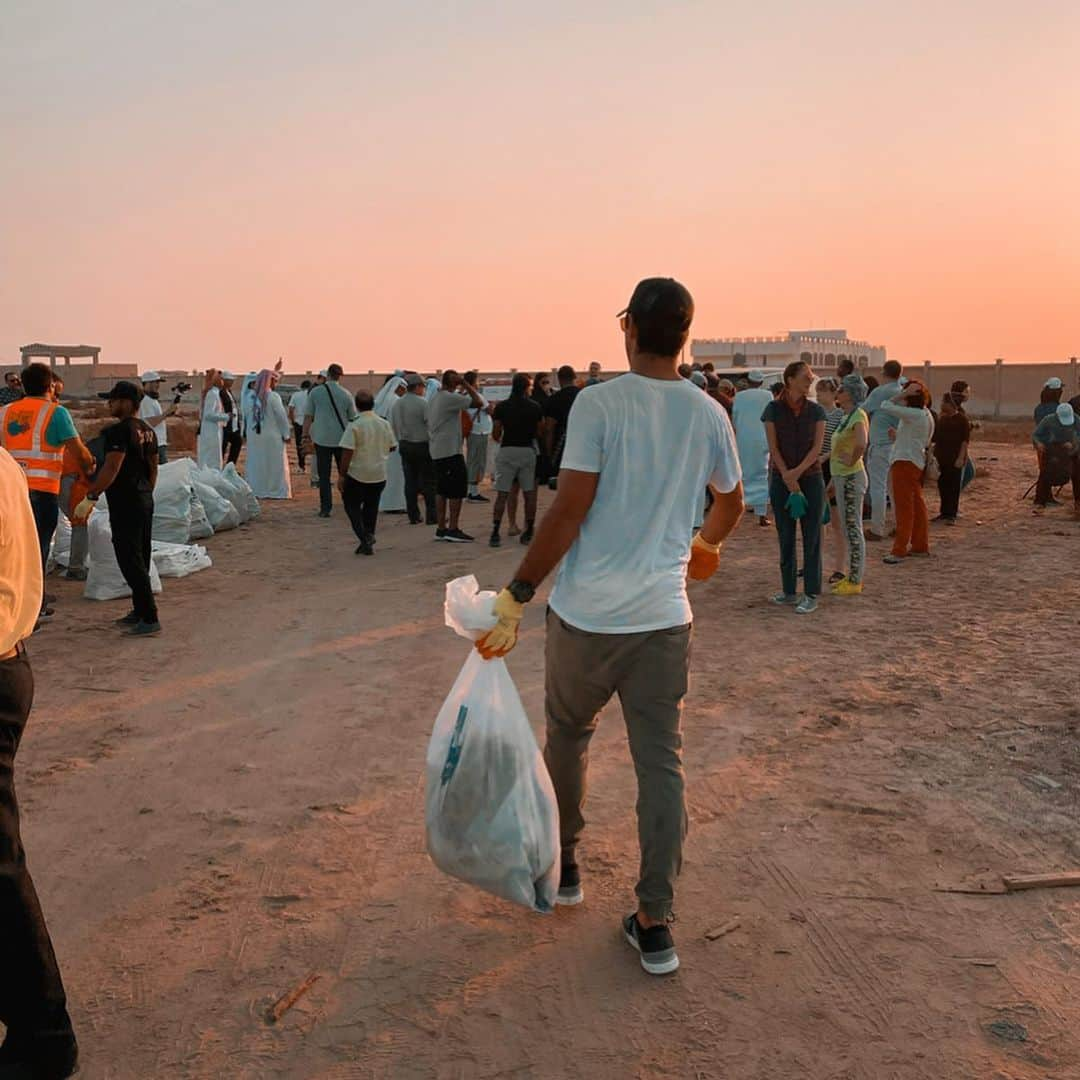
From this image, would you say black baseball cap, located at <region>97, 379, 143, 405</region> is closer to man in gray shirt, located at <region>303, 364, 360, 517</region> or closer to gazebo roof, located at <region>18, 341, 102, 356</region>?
man in gray shirt, located at <region>303, 364, 360, 517</region>

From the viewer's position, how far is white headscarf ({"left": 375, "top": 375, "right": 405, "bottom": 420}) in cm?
1488

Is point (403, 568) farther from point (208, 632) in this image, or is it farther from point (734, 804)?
point (734, 804)

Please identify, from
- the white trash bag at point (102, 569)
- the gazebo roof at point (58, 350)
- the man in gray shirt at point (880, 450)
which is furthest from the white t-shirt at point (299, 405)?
the gazebo roof at point (58, 350)

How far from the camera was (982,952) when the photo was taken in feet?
11.4

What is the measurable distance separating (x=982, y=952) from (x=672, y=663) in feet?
4.55

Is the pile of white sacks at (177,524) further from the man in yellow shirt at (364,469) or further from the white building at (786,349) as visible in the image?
the white building at (786,349)

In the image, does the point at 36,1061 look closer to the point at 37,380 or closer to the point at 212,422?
the point at 37,380

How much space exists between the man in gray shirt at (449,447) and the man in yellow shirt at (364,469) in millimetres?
598

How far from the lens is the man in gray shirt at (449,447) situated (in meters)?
11.8

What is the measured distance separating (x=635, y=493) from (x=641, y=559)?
20 centimetres

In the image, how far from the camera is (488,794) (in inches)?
132

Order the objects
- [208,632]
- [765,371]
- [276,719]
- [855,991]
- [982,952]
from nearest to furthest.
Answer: [855,991], [982,952], [276,719], [208,632], [765,371]

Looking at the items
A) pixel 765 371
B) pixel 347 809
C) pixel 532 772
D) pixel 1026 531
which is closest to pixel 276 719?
pixel 347 809

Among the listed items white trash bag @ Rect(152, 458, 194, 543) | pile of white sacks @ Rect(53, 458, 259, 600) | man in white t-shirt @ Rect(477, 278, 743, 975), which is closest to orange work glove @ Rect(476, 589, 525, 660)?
man in white t-shirt @ Rect(477, 278, 743, 975)
